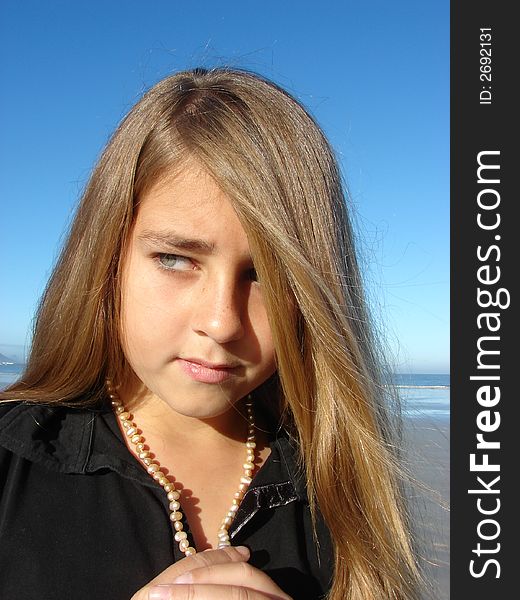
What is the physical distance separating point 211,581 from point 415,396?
6.61m

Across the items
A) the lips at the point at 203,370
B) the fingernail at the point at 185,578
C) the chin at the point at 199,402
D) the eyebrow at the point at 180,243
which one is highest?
the eyebrow at the point at 180,243

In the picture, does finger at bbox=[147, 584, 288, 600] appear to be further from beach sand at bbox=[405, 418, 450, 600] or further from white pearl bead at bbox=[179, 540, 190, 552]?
beach sand at bbox=[405, 418, 450, 600]

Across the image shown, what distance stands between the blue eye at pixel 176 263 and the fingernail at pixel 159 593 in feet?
2.07

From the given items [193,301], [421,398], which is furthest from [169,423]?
[421,398]

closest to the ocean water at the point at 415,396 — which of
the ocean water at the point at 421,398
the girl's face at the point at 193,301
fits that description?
the ocean water at the point at 421,398

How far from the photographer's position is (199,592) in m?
1.04

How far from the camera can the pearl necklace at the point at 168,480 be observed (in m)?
1.34

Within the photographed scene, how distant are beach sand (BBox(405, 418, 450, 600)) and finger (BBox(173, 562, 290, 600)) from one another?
74 centimetres

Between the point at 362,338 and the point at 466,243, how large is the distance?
642 millimetres

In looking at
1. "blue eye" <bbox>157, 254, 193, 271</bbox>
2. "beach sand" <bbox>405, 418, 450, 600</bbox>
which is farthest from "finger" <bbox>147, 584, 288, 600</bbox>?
"beach sand" <bbox>405, 418, 450, 600</bbox>

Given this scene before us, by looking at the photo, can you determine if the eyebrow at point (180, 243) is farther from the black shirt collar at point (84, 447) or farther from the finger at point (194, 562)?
the finger at point (194, 562)

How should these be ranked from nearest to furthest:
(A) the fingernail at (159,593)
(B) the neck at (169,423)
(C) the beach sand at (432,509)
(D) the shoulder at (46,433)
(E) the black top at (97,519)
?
(A) the fingernail at (159,593) < (E) the black top at (97,519) < (D) the shoulder at (46,433) < (B) the neck at (169,423) < (C) the beach sand at (432,509)

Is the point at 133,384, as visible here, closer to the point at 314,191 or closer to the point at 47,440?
the point at 47,440

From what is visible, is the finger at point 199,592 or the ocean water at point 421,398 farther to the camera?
the ocean water at point 421,398
